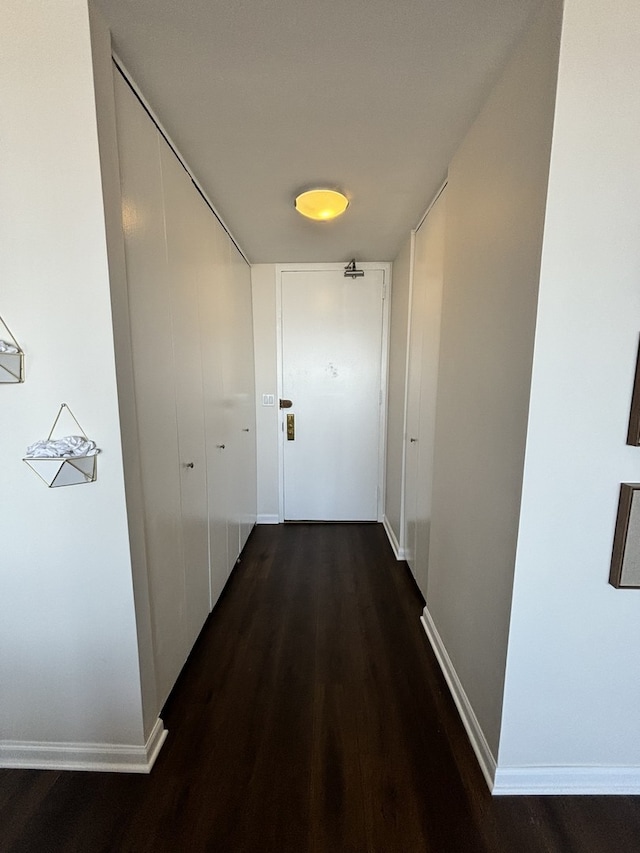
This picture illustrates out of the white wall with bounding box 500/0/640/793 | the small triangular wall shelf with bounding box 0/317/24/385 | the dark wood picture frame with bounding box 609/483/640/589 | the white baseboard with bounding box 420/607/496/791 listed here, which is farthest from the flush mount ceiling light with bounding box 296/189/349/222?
the white baseboard with bounding box 420/607/496/791

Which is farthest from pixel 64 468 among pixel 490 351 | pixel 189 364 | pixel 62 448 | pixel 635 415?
pixel 635 415

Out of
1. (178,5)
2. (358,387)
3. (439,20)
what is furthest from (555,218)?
(358,387)

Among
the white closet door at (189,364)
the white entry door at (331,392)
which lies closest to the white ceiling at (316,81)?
the white closet door at (189,364)

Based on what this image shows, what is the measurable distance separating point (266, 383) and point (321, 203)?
5.25 feet

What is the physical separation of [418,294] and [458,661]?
6.49 ft

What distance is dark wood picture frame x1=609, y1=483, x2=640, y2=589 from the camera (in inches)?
40.7

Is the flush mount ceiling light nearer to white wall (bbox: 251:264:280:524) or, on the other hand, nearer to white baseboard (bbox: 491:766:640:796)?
white wall (bbox: 251:264:280:524)

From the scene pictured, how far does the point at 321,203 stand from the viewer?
188 centimetres

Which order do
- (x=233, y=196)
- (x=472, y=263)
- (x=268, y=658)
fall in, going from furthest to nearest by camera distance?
(x=233, y=196) < (x=268, y=658) < (x=472, y=263)

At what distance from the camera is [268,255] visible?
290cm

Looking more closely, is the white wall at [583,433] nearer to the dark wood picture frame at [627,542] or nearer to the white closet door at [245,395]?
the dark wood picture frame at [627,542]

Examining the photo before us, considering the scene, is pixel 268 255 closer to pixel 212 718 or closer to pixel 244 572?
pixel 244 572

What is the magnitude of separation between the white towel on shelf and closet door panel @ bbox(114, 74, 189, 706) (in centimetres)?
17

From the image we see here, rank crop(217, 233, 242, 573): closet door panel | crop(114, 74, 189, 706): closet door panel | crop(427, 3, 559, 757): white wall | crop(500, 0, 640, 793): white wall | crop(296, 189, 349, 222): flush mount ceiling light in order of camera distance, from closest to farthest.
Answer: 1. crop(500, 0, 640, 793): white wall
2. crop(427, 3, 559, 757): white wall
3. crop(114, 74, 189, 706): closet door panel
4. crop(296, 189, 349, 222): flush mount ceiling light
5. crop(217, 233, 242, 573): closet door panel
